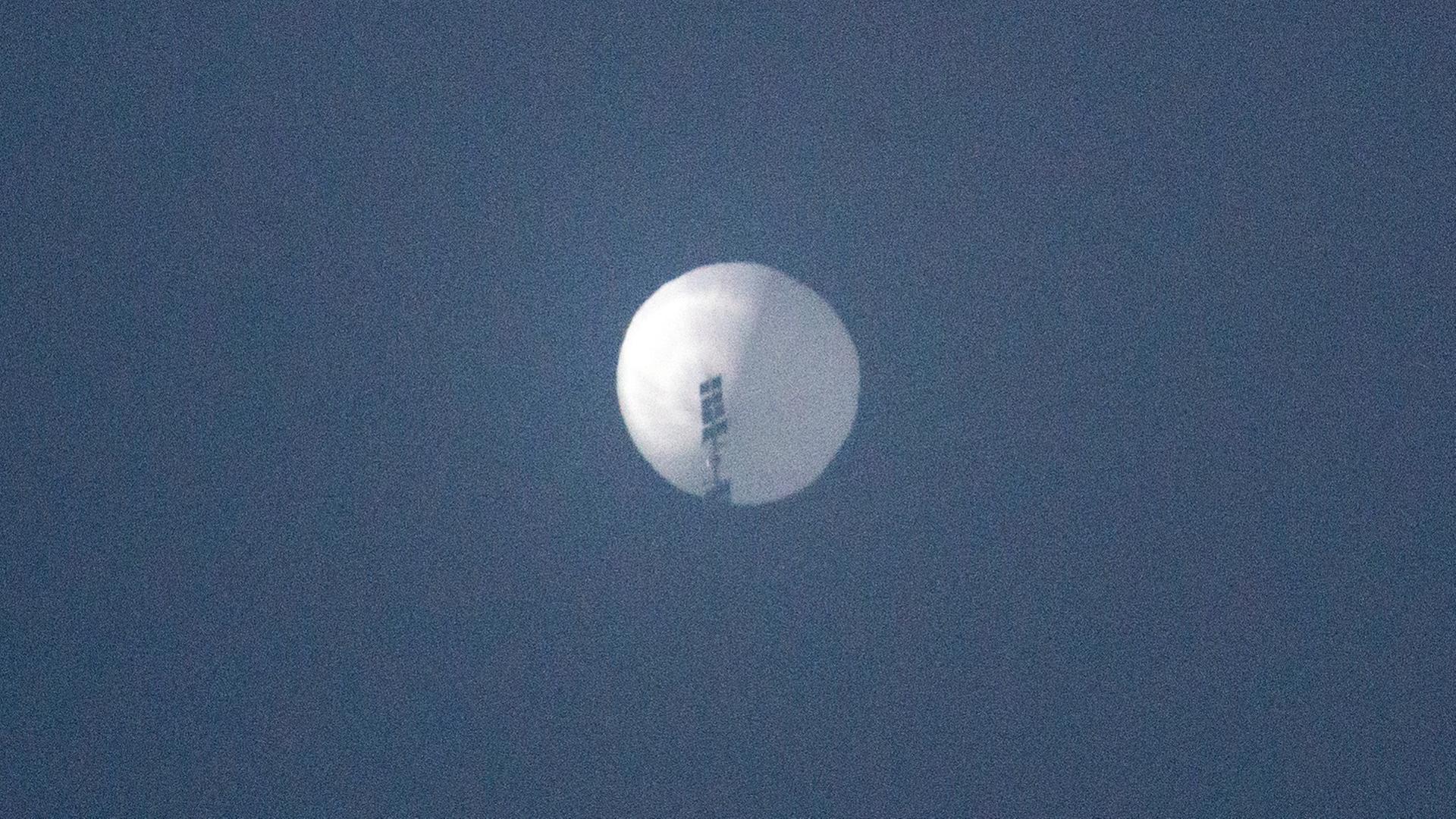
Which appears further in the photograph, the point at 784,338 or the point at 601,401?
the point at 784,338

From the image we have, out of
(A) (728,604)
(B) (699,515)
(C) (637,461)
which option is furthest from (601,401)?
(A) (728,604)

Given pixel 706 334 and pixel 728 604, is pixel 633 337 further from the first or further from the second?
pixel 728 604

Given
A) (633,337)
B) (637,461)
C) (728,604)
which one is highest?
(633,337)

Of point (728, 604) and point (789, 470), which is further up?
point (789, 470)

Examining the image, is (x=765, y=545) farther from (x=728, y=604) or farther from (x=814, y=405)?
(x=814, y=405)
